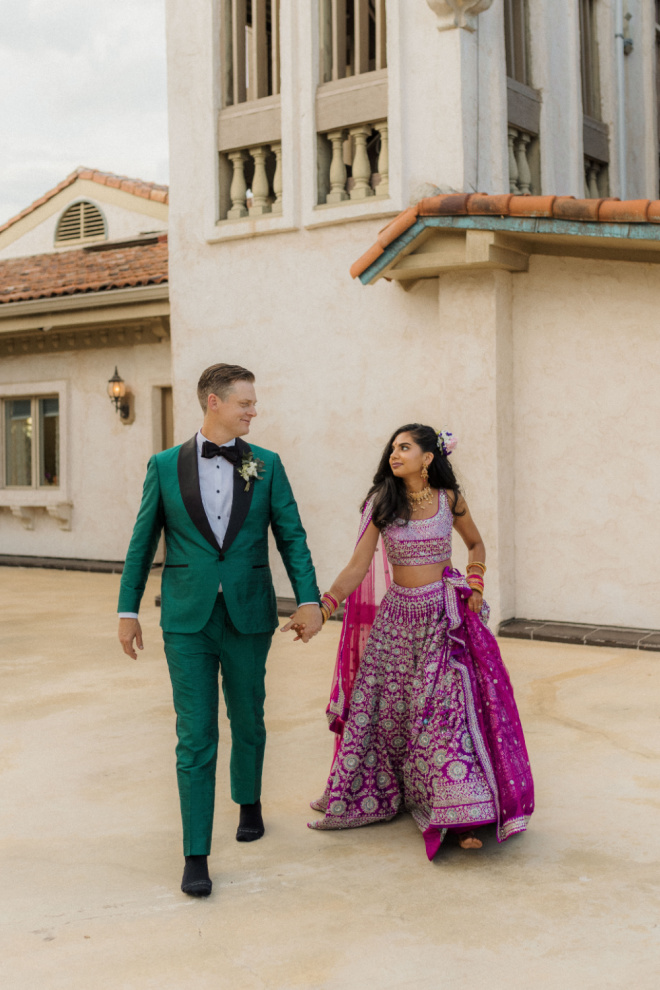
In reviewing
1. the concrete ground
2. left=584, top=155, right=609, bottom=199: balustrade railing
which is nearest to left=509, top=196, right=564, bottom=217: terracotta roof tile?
the concrete ground

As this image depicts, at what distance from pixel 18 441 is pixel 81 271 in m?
2.57

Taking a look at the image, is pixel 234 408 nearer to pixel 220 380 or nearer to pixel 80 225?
pixel 220 380

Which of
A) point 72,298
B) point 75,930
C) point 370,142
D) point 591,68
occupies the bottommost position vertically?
point 75,930

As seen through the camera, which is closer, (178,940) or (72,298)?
(178,940)

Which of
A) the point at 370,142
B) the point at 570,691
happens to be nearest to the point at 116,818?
the point at 570,691

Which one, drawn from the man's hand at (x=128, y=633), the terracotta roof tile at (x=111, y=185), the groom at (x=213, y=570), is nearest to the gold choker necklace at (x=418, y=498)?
the groom at (x=213, y=570)

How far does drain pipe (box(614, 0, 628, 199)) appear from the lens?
11242mm

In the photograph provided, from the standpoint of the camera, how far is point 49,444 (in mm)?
14359

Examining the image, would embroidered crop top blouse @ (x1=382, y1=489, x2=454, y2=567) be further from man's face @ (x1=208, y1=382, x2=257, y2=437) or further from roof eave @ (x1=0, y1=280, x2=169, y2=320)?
roof eave @ (x1=0, y1=280, x2=169, y2=320)

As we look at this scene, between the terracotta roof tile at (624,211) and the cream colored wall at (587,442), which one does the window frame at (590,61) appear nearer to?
the cream colored wall at (587,442)

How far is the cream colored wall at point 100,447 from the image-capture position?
43.8 ft

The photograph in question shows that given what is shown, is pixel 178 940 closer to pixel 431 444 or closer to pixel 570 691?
pixel 431 444

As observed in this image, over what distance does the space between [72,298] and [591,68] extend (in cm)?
663

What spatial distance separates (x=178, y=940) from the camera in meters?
3.22
